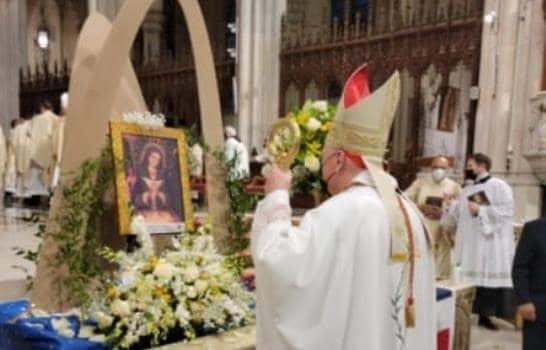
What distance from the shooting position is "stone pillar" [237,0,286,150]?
520 inches

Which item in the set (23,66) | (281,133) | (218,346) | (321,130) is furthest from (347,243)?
(23,66)

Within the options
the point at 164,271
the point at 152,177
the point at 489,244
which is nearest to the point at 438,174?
the point at 489,244

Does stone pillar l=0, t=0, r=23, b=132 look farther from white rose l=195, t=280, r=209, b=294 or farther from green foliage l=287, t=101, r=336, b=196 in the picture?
white rose l=195, t=280, r=209, b=294

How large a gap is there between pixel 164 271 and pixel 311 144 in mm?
1066

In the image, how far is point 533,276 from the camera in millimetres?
3406

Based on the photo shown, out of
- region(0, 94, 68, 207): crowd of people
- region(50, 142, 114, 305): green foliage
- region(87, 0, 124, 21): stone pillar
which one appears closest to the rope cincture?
region(50, 142, 114, 305): green foliage

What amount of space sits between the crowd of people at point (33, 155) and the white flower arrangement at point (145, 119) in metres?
7.96

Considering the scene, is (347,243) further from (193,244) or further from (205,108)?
(205,108)

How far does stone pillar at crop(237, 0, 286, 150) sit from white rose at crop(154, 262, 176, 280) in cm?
1068

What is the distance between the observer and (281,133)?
7.76 feet

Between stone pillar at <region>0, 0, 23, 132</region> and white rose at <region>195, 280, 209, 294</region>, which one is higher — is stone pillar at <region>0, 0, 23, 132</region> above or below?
above

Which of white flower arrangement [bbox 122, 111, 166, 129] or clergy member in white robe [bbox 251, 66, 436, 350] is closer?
clergy member in white robe [bbox 251, 66, 436, 350]

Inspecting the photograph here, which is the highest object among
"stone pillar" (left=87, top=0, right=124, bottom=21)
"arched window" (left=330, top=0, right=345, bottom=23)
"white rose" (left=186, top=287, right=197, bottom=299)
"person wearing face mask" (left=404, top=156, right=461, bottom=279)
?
"arched window" (left=330, top=0, right=345, bottom=23)

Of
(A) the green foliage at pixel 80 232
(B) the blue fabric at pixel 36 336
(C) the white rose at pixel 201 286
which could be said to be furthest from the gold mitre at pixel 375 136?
(B) the blue fabric at pixel 36 336
